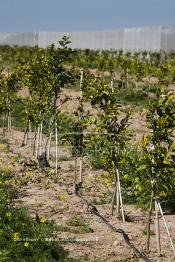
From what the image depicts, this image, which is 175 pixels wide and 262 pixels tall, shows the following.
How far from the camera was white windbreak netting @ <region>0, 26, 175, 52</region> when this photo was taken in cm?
4994

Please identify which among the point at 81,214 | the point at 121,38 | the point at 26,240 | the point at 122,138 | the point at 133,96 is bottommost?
the point at 81,214

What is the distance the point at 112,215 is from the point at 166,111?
275 cm

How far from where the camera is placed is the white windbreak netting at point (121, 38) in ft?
164

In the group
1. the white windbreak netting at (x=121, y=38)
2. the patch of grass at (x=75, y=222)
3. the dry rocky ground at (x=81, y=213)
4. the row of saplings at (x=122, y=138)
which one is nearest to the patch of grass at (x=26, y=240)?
the dry rocky ground at (x=81, y=213)

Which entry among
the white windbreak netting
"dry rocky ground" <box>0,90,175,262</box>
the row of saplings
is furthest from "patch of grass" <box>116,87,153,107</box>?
the white windbreak netting

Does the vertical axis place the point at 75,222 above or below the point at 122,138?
below

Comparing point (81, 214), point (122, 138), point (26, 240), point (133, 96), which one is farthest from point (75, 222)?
point (133, 96)

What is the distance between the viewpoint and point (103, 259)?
6.91 metres

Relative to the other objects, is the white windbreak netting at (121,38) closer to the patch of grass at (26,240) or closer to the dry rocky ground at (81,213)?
the dry rocky ground at (81,213)

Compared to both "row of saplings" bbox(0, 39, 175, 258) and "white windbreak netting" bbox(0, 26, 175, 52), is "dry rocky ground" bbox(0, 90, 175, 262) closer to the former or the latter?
"row of saplings" bbox(0, 39, 175, 258)

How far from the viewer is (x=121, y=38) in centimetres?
5662

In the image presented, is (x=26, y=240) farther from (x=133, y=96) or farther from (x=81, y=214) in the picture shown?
(x=133, y=96)

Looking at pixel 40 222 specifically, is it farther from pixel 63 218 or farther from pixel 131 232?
pixel 131 232

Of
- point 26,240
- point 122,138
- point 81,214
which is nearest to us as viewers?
point 26,240
